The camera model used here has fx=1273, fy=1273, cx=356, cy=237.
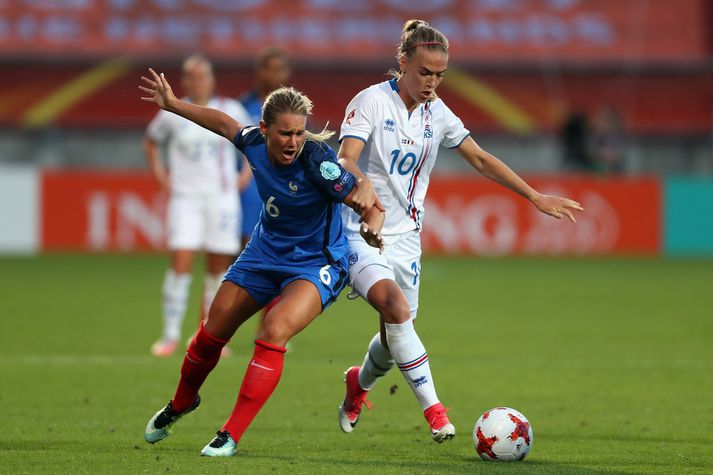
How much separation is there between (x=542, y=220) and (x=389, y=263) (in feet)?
49.3

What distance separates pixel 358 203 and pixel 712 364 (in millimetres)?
5017

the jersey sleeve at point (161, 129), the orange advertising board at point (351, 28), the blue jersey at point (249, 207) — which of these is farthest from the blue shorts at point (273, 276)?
the orange advertising board at point (351, 28)

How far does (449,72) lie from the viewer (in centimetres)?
2825

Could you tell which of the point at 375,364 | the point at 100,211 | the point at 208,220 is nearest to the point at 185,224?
the point at 208,220

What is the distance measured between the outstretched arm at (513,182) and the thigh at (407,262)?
54 cm

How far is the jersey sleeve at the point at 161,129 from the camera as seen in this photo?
10.8 metres

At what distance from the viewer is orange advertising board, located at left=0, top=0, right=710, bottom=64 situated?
91.8ft

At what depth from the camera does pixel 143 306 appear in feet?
46.8

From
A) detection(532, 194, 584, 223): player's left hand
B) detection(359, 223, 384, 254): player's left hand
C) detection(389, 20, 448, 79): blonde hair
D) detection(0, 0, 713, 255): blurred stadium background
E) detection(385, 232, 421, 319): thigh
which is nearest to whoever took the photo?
detection(359, 223, 384, 254): player's left hand

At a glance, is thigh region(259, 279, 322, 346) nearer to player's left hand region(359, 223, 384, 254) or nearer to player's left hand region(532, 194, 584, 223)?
player's left hand region(359, 223, 384, 254)

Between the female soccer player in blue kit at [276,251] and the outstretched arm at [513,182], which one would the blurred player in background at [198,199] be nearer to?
the outstretched arm at [513,182]

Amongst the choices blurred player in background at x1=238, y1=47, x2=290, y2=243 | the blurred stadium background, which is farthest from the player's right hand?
the blurred stadium background

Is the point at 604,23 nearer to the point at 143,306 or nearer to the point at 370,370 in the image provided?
the point at 143,306

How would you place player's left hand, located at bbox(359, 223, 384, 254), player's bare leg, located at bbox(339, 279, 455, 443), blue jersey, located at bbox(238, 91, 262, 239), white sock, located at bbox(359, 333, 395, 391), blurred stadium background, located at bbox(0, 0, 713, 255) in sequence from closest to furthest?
player's left hand, located at bbox(359, 223, 384, 254), player's bare leg, located at bbox(339, 279, 455, 443), white sock, located at bbox(359, 333, 395, 391), blue jersey, located at bbox(238, 91, 262, 239), blurred stadium background, located at bbox(0, 0, 713, 255)
